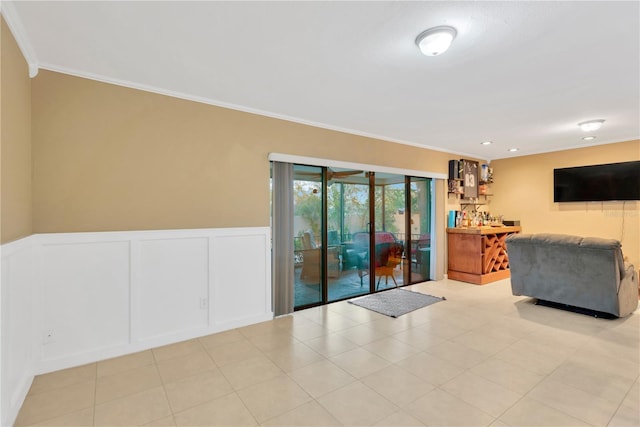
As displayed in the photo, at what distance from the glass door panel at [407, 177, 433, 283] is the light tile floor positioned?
206 centimetres

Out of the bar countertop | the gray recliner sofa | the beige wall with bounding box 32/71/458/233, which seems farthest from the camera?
the bar countertop

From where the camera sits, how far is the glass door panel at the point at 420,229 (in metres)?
5.50

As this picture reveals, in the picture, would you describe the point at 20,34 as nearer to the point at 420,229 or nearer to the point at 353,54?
the point at 353,54

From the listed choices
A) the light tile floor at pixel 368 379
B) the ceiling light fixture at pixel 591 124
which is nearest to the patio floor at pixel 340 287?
the light tile floor at pixel 368 379

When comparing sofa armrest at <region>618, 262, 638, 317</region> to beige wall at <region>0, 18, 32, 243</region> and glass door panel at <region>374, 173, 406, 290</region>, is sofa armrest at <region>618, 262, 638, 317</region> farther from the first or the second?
beige wall at <region>0, 18, 32, 243</region>

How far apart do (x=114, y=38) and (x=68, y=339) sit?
2386 millimetres

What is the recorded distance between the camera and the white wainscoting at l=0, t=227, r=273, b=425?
6.87ft

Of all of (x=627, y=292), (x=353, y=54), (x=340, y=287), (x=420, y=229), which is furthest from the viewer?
(x=420, y=229)

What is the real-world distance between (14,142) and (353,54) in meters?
2.41

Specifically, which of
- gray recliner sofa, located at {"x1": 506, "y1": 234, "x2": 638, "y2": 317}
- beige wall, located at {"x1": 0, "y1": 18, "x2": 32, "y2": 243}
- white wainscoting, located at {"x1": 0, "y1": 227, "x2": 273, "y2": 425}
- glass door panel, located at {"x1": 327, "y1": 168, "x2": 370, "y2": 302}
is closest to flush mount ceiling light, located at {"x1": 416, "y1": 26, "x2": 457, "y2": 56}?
glass door panel, located at {"x1": 327, "y1": 168, "x2": 370, "y2": 302}

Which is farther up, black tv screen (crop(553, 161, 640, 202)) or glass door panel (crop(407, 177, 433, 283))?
black tv screen (crop(553, 161, 640, 202))

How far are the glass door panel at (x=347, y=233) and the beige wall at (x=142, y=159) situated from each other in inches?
35.4

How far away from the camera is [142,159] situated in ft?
9.45

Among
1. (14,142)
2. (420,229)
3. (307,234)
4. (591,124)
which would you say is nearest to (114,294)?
(14,142)
